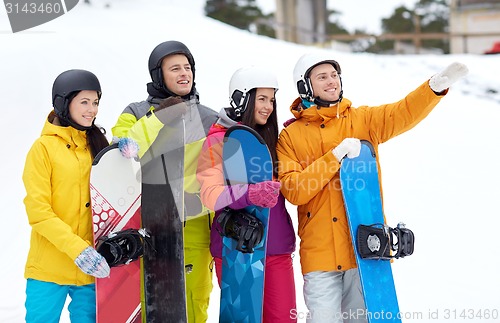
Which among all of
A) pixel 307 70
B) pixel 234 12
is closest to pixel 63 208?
pixel 307 70

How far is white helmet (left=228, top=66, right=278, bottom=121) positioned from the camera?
3598mm

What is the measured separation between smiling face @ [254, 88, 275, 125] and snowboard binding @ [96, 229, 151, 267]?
2.99ft

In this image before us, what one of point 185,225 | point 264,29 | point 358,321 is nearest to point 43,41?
point 185,225

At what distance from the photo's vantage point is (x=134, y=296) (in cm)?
361

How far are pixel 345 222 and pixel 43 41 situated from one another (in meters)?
7.87

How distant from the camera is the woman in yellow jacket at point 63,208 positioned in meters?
3.32

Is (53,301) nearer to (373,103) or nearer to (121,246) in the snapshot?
(121,246)

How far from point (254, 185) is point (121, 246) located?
0.77 m

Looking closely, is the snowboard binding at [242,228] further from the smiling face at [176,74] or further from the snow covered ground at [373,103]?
the snow covered ground at [373,103]

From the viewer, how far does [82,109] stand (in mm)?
3471

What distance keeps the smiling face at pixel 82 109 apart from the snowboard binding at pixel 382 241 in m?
1.56

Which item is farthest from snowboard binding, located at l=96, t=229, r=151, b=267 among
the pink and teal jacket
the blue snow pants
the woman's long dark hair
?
the woman's long dark hair

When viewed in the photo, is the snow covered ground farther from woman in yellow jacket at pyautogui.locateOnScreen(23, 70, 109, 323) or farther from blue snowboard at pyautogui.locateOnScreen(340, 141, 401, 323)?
woman in yellow jacket at pyautogui.locateOnScreen(23, 70, 109, 323)

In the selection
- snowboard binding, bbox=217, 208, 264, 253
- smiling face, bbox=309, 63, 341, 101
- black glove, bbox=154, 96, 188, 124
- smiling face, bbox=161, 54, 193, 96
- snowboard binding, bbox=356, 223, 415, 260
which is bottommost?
snowboard binding, bbox=356, 223, 415, 260
